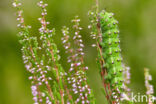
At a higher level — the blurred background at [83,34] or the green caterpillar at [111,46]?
the blurred background at [83,34]

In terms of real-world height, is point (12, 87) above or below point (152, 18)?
below

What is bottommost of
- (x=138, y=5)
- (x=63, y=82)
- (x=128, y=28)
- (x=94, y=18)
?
(x=63, y=82)

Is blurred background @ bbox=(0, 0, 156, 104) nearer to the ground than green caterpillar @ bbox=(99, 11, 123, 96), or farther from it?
farther from it

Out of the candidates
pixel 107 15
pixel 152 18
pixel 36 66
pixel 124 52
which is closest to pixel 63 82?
pixel 36 66

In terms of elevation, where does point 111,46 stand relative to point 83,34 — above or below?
below

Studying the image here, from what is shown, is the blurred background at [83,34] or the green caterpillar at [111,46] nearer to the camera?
the green caterpillar at [111,46]

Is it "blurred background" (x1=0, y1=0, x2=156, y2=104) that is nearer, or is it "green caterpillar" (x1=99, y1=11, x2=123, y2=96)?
"green caterpillar" (x1=99, y1=11, x2=123, y2=96)

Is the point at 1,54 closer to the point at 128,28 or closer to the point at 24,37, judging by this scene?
the point at 128,28

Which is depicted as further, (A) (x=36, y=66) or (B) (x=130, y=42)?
(B) (x=130, y=42)
